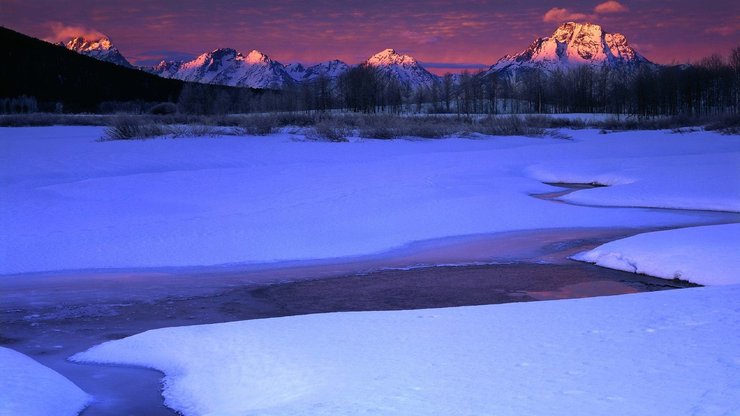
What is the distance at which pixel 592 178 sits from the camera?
18.5 m

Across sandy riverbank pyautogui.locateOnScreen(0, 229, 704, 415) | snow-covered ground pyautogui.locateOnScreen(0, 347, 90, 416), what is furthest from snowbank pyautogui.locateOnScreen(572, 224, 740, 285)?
snow-covered ground pyautogui.locateOnScreen(0, 347, 90, 416)

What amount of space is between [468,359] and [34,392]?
98.0 inches

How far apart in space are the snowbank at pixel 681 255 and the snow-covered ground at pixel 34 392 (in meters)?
6.01

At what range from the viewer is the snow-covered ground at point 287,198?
10.2 m

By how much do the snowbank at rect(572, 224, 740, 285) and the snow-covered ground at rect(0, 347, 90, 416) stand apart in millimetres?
6009

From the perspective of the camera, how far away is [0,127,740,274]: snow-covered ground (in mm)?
10211

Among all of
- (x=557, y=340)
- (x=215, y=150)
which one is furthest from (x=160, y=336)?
(x=215, y=150)

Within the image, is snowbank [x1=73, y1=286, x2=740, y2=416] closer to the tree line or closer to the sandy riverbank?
the sandy riverbank

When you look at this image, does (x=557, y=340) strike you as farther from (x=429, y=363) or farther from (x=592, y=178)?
(x=592, y=178)

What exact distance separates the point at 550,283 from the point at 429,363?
13.1 feet

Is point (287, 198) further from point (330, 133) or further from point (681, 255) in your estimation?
point (330, 133)

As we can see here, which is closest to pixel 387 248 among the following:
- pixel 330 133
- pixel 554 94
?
pixel 330 133

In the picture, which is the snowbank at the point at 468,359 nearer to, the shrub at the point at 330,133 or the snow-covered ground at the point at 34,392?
the snow-covered ground at the point at 34,392

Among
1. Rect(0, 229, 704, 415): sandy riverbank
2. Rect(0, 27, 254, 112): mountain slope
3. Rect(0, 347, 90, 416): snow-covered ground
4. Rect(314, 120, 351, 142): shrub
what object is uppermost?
Rect(0, 27, 254, 112): mountain slope
